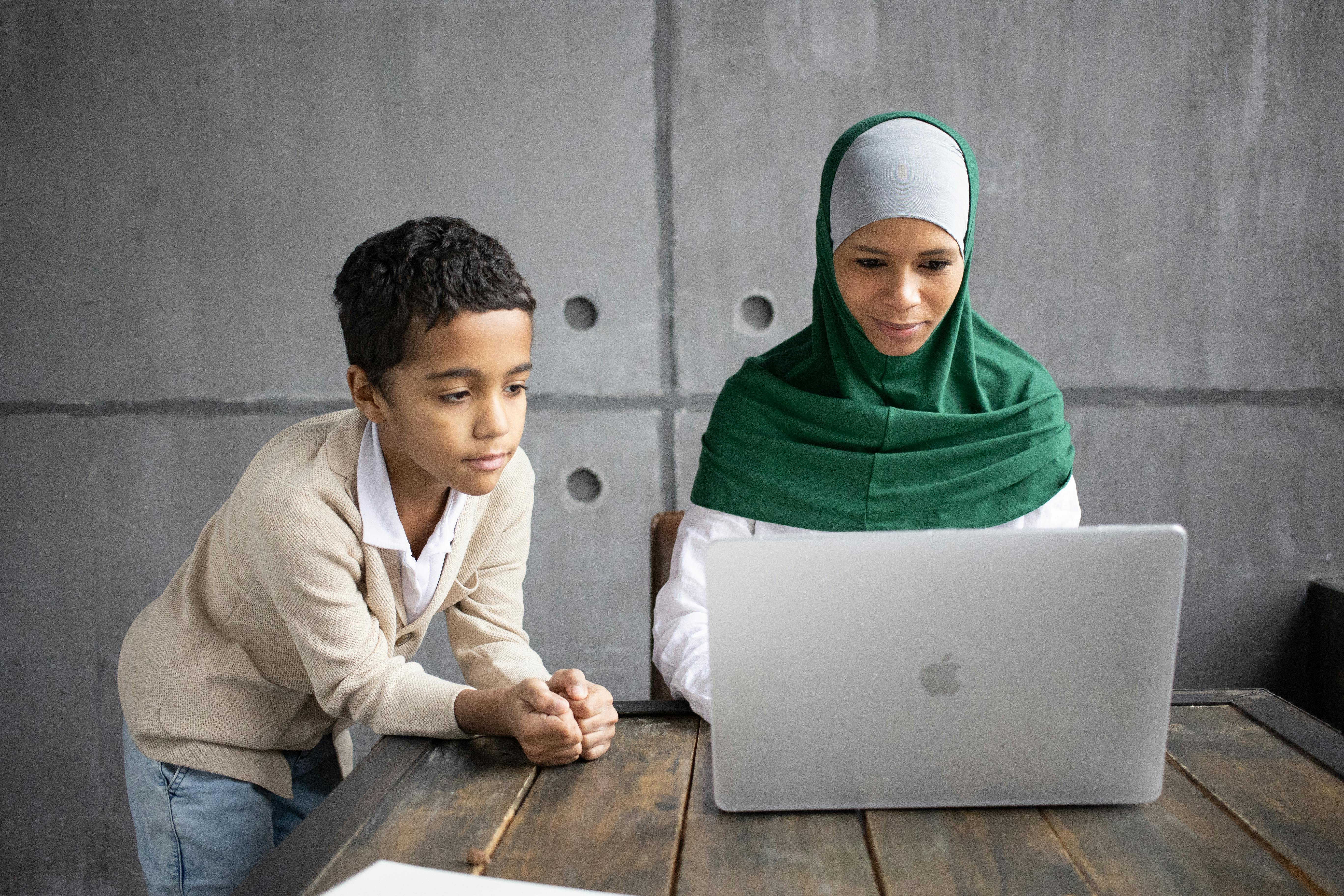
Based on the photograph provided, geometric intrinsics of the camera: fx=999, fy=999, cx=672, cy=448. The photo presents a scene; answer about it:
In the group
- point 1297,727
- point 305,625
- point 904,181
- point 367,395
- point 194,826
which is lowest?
point 194,826

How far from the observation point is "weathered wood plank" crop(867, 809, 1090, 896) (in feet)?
2.40

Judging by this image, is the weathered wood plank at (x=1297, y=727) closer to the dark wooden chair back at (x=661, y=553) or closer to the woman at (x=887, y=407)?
the woman at (x=887, y=407)

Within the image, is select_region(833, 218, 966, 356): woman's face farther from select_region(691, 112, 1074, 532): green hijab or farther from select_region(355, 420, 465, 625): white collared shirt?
select_region(355, 420, 465, 625): white collared shirt

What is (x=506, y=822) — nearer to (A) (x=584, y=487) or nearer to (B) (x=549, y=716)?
(B) (x=549, y=716)

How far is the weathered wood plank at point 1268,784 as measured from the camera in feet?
2.55

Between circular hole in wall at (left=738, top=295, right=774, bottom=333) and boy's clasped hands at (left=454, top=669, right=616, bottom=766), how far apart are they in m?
1.45

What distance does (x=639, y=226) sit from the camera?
2.35 metres

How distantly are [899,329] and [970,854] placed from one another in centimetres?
75

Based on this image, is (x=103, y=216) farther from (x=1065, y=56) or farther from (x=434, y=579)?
(x=1065, y=56)

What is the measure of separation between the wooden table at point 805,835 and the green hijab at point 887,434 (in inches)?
19.3

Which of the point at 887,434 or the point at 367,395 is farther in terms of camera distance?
the point at 887,434

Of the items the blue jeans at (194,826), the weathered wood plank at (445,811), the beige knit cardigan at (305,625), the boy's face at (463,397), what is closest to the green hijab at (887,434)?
the beige knit cardigan at (305,625)

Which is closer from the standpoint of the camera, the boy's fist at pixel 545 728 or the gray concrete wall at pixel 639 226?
the boy's fist at pixel 545 728

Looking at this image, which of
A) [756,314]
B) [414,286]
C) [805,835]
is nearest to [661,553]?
[414,286]
